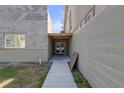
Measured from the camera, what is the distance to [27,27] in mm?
16281

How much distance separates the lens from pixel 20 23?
16234 millimetres

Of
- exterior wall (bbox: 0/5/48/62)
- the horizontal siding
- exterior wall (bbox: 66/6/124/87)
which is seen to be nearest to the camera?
exterior wall (bbox: 66/6/124/87)

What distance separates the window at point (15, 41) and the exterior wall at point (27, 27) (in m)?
0.25

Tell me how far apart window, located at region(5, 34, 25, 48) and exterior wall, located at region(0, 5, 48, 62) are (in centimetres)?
25

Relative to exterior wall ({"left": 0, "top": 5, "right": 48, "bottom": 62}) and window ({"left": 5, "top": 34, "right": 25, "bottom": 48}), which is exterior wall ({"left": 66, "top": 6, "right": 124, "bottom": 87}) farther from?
window ({"left": 5, "top": 34, "right": 25, "bottom": 48})

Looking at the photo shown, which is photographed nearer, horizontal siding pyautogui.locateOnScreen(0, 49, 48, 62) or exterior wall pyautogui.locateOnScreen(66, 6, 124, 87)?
exterior wall pyautogui.locateOnScreen(66, 6, 124, 87)

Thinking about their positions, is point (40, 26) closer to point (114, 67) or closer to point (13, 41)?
point (13, 41)

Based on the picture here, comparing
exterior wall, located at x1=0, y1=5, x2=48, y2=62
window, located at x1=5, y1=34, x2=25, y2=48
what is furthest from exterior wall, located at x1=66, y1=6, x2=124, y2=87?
window, located at x1=5, y1=34, x2=25, y2=48

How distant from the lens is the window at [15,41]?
645 inches

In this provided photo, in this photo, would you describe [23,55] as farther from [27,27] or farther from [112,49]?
[112,49]

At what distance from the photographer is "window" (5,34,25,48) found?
16375 millimetres

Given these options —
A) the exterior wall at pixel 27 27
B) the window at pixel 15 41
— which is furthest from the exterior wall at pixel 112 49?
the window at pixel 15 41

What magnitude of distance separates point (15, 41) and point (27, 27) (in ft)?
4.85

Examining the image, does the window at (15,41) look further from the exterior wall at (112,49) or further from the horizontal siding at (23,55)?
the exterior wall at (112,49)
